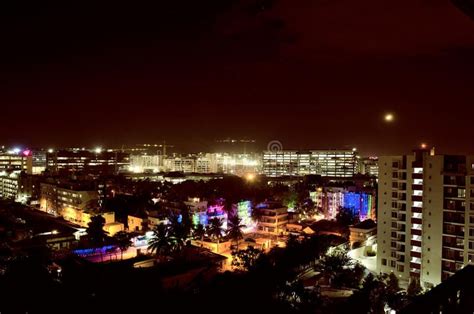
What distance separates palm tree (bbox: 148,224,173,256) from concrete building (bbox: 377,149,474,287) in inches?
184

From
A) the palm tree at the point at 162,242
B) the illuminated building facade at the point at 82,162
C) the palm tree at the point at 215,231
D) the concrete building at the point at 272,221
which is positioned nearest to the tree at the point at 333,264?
the palm tree at the point at 215,231

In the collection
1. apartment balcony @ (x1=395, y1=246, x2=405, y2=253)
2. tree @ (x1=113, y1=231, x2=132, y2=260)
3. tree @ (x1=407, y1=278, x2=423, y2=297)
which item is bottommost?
tree @ (x1=407, y1=278, x2=423, y2=297)

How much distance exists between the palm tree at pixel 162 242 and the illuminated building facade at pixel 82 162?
77.8 ft

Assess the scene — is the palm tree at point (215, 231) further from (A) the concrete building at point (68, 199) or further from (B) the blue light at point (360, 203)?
(B) the blue light at point (360, 203)

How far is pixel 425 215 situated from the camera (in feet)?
27.2

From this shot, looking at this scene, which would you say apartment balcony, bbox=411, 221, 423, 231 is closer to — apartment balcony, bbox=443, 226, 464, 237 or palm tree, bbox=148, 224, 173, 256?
apartment balcony, bbox=443, 226, 464, 237

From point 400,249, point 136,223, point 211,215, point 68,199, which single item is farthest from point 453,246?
point 68,199

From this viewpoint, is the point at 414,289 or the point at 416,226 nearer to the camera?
the point at 414,289

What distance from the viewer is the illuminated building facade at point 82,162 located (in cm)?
3269

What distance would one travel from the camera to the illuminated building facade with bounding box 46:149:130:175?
32.7m

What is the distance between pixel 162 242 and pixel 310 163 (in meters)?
31.0

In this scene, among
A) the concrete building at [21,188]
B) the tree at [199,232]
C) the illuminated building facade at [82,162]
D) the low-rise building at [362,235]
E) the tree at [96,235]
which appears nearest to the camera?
the tree at [96,235]

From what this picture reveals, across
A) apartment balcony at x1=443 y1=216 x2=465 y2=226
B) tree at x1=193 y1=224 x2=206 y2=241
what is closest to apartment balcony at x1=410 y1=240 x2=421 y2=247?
apartment balcony at x1=443 y1=216 x2=465 y2=226

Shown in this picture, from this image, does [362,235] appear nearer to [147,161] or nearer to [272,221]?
[272,221]
